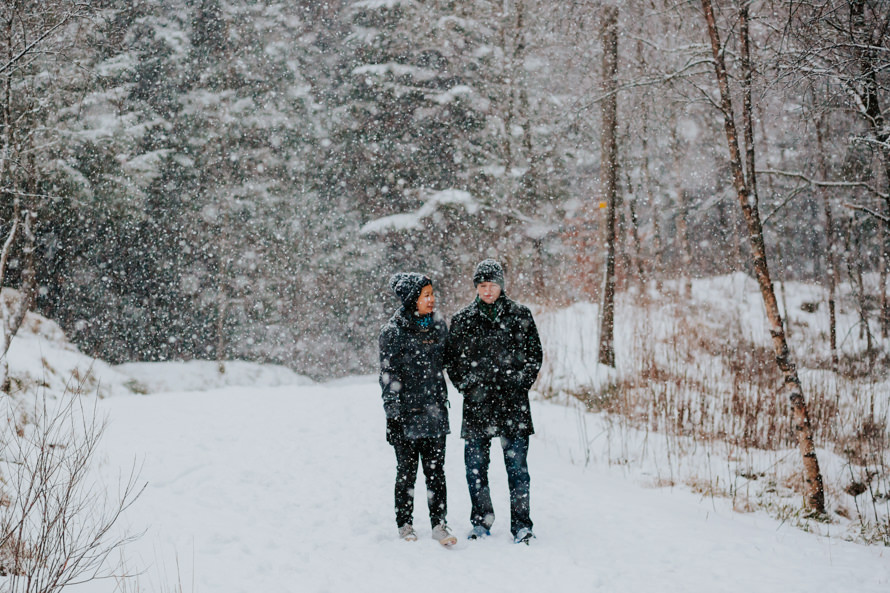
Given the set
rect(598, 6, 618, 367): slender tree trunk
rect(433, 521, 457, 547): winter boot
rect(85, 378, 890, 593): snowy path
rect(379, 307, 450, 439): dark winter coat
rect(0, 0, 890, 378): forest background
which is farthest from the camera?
rect(0, 0, 890, 378): forest background

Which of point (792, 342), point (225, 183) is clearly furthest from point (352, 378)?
point (792, 342)

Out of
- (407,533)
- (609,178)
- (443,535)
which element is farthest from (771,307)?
(609,178)

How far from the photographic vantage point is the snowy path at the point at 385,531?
11.3 feet

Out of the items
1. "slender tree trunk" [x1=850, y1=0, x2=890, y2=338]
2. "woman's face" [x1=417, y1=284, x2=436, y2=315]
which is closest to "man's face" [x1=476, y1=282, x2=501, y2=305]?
"woman's face" [x1=417, y1=284, x2=436, y2=315]

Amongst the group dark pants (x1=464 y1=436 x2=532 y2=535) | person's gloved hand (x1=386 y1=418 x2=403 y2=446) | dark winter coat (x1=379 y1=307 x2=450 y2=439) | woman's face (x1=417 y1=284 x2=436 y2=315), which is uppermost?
woman's face (x1=417 y1=284 x2=436 y2=315)

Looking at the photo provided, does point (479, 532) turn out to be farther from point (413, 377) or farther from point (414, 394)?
point (413, 377)

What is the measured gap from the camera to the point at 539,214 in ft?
53.3

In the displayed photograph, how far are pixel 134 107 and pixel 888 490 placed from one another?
1758 centimetres

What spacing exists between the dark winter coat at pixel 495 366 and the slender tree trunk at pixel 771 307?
8.15 ft

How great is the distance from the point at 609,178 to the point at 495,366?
6022 mm

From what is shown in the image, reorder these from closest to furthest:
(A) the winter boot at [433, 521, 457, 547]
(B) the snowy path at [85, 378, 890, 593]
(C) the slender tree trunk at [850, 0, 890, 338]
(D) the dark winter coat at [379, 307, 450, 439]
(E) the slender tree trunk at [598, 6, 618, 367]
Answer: (B) the snowy path at [85, 378, 890, 593] < (A) the winter boot at [433, 521, 457, 547] < (D) the dark winter coat at [379, 307, 450, 439] < (C) the slender tree trunk at [850, 0, 890, 338] < (E) the slender tree trunk at [598, 6, 618, 367]

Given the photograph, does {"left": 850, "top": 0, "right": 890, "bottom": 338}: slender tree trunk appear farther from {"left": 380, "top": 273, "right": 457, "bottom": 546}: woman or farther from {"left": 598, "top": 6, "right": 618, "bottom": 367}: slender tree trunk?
{"left": 598, "top": 6, "right": 618, "bottom": 367}: slender tree trunk

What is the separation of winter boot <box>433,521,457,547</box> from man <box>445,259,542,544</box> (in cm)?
20

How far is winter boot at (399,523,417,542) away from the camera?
A: 13.2 feet
